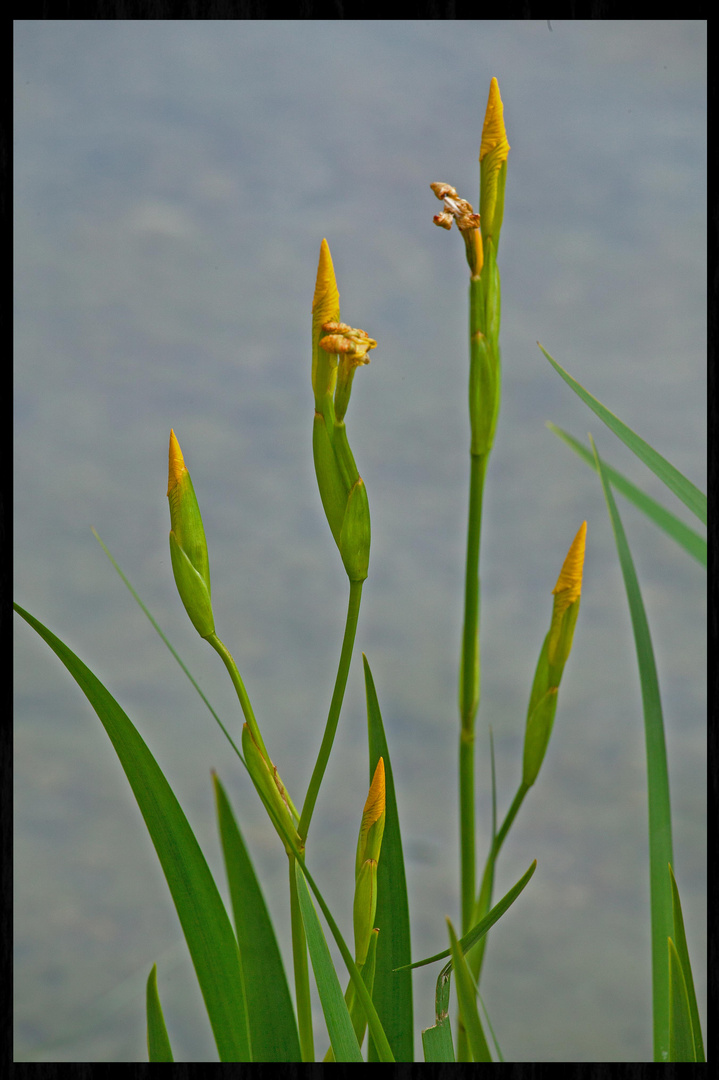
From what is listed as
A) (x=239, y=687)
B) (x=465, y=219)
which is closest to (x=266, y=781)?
(x=239, y=687)

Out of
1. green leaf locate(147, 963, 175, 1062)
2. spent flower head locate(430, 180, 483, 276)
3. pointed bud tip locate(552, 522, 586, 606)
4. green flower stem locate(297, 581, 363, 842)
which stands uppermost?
spent flower head locate(430, 180, 483, 276)

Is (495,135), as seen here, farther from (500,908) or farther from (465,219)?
(500,908)

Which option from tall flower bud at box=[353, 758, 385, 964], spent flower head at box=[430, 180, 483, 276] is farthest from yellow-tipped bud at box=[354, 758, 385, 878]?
spent flower head at box=[430, 180, 483, 276]

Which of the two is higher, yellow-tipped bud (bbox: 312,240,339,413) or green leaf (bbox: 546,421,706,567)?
yellow-tipped bud (bbox: 312,240,339,413)

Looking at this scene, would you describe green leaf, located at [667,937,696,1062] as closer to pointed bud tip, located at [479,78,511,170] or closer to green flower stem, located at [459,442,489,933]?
green flower stem, located at [459,442,489,933]

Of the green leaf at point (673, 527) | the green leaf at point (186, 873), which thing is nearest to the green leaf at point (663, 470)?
the green leaf at point (673, 527)

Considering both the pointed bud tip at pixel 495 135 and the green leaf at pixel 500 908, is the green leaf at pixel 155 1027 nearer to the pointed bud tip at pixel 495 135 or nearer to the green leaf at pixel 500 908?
the green leaf at pixel 500 908
